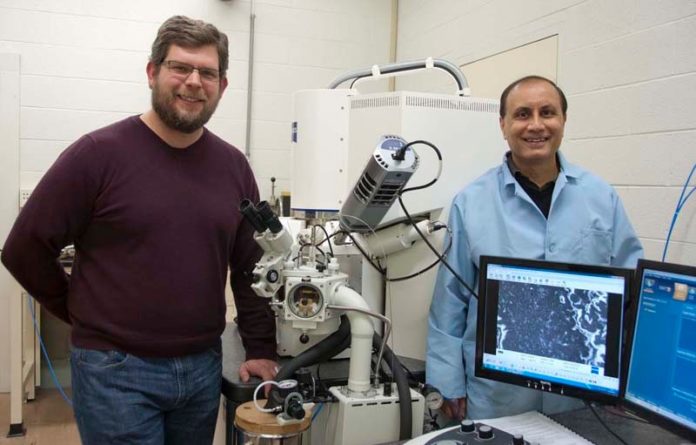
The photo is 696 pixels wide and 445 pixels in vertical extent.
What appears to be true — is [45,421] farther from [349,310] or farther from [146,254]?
[349,310]

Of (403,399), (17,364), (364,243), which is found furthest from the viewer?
(17,364)

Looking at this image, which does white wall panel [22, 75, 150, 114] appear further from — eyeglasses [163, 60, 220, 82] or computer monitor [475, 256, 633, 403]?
computer monitor [475, 256, 633, 403]

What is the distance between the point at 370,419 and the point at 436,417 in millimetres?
272

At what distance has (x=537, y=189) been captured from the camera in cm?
143

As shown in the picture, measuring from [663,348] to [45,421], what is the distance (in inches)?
117

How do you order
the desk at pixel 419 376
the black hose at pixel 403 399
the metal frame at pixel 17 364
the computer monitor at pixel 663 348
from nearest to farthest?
the computer monitor at pixel 663 348 → the desk at pixel 419 376 → the black hose at pixel 403 399 → the metal frame at pixel 17 364

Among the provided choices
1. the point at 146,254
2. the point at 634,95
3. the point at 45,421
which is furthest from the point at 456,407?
the point at 45,421

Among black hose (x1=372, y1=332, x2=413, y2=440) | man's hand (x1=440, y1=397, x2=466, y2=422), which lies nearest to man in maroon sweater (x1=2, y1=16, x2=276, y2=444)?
black hose (x1=372, y1=332, x2=413, y2=440)

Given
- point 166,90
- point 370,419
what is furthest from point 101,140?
point 370,419

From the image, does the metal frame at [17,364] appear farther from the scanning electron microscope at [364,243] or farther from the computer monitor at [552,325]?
the computer monitor at [552,325]

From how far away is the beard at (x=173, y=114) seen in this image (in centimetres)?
129

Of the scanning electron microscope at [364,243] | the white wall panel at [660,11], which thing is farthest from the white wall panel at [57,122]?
the white wall panel at [660,11]

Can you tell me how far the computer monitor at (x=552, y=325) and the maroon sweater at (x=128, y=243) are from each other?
67 cm

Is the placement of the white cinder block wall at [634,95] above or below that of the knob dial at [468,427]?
above
